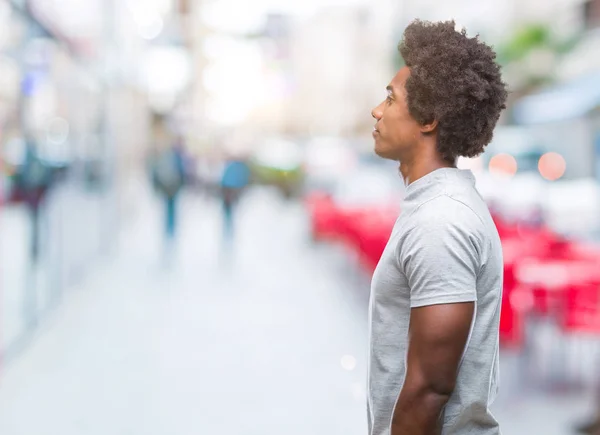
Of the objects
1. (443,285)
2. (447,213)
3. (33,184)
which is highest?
(33,184)

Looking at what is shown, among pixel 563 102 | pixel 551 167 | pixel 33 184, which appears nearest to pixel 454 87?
pixel 33 184

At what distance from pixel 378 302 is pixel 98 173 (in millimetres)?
13512

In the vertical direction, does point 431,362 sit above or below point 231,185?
below

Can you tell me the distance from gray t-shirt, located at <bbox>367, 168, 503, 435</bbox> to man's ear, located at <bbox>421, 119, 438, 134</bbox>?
0.31ft

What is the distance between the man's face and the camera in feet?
6.83

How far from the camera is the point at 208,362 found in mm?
7441

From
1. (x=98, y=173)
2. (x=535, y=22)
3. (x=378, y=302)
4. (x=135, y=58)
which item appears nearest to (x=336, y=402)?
(x=378, y=302)

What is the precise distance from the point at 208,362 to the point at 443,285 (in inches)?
227

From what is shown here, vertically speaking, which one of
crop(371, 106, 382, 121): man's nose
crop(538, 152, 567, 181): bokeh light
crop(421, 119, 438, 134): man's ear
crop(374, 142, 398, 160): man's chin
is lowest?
crop(374, 142, 398, 160): man's chin

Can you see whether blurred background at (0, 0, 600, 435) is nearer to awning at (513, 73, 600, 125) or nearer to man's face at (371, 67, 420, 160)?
awning at (513, 73, 600, 125)

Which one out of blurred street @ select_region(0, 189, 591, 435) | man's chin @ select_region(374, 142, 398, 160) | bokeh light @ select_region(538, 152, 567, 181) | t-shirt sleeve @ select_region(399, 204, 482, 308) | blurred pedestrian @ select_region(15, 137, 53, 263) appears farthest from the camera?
bokeh light @ select_region(538, 152, 567, 181)

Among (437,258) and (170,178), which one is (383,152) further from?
(170,178)

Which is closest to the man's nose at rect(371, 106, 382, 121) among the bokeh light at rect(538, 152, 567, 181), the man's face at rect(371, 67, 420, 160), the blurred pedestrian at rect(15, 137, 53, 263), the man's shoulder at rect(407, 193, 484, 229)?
the man's face at rect(371, 67, 420, 160)

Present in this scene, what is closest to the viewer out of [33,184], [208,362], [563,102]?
[208,362]
